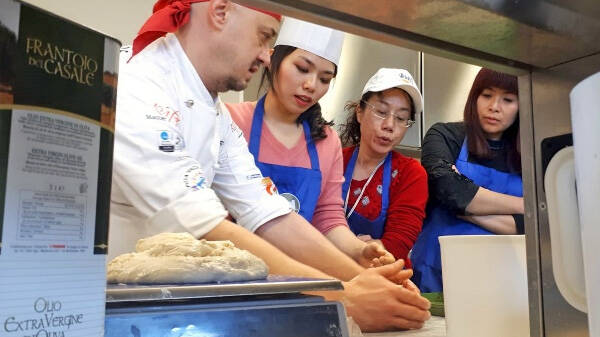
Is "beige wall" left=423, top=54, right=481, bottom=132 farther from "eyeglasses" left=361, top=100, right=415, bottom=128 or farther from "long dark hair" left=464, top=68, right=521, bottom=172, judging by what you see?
"long dark hair" left=464, top=68, right=521, bottom=172

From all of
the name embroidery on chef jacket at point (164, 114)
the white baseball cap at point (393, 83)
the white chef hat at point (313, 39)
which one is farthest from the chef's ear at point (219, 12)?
the white baseball cap at point (393, 83)

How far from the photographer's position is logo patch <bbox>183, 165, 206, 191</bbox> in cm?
89

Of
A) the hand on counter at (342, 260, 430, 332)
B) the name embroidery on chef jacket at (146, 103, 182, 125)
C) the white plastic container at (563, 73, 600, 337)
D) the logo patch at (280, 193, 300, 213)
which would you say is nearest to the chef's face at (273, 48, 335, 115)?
the logo patch at (280, 193, 300, 213)

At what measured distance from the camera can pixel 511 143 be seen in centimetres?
156

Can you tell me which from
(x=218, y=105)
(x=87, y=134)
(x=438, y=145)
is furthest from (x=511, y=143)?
(x=87, y=134)

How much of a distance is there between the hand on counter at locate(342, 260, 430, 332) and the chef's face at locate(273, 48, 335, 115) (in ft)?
2.19

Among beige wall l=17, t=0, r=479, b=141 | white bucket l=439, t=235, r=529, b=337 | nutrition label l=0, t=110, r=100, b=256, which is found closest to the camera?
nutrition label l=0, t=110, r=100, b=256

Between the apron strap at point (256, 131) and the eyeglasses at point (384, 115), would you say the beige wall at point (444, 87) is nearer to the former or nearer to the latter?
the eyeglasses at point (384, 115)

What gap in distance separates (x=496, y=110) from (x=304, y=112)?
1.73 feet

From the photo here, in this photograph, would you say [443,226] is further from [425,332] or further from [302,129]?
[425,332]

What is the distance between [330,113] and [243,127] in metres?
0.83

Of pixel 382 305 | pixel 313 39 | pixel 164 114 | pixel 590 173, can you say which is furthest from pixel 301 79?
pixel 590 173

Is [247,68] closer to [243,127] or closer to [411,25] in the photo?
[243,127]

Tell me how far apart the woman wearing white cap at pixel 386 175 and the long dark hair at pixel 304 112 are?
8.1 inches
